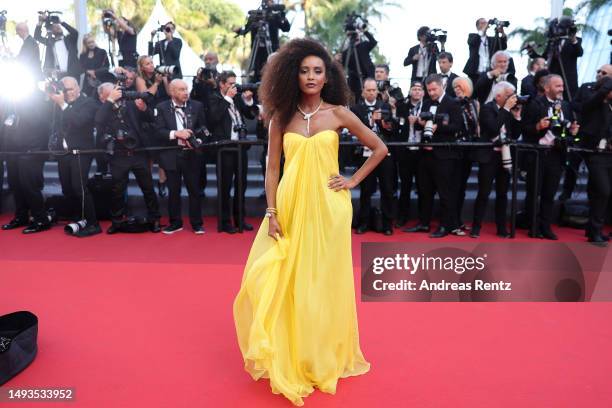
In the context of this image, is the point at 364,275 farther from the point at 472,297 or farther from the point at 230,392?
the point at 230,392

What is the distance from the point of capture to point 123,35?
9.23 metres

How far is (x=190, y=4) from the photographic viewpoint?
88.2 ft

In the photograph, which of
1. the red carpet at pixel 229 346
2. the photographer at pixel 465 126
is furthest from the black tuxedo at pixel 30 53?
the photographer at pixel 465 126

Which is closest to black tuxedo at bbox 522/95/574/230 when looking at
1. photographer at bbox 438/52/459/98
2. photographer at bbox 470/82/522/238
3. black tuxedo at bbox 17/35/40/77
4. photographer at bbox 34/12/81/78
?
photographer at bbox 470/82/522/238

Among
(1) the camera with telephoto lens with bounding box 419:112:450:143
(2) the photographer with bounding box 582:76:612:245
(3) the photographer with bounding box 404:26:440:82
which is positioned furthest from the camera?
(3) the photographer with bounding box 404:26:440:82

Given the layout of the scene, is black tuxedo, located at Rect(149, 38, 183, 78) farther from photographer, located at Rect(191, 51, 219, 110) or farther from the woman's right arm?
A: the woman's right arm

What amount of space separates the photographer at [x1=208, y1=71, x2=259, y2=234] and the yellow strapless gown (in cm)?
400

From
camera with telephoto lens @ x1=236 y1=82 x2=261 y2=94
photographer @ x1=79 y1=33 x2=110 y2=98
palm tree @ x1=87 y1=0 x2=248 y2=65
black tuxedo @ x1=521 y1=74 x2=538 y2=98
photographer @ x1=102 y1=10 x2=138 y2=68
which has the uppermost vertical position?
palm tree @ x1=87 y1=0 x2=248 y2=65

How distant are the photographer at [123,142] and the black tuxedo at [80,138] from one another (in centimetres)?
17

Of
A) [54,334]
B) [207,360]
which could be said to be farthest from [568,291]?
[54,334]

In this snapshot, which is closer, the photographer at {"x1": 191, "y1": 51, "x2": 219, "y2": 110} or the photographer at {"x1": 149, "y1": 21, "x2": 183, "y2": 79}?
the photographer at {"x1": 191, "y1": 51, "x2": 219, "y2": 110}

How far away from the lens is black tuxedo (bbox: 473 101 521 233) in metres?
6.44

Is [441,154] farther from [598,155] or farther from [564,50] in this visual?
[564,50]

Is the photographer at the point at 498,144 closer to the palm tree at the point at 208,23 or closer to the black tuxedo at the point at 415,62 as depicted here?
the black tuxedo at the point at 415,62
